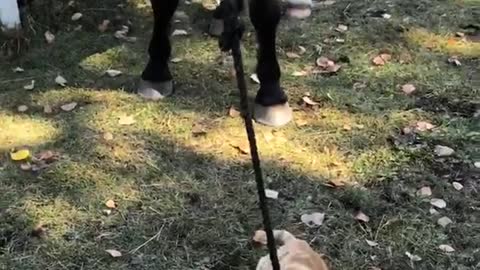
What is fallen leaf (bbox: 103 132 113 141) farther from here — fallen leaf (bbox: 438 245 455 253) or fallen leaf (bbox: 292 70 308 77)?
fallen leaf (bbox: 438 245 455 253)

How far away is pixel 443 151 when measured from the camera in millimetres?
3121

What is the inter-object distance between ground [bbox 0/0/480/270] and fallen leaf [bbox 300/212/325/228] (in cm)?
2

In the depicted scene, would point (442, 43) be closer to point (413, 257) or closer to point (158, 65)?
point (158, 65)

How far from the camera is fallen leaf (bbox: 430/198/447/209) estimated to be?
9.32 ft

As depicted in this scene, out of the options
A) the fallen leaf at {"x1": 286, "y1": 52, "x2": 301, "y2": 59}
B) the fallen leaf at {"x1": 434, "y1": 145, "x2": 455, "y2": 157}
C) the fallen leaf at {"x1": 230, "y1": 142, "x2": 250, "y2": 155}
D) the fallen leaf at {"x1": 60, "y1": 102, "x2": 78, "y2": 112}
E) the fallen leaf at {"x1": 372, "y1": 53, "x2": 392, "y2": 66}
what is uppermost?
the fallen leaf at {"x1": 434, "y1": 145, "x2": 455, "y2": 157}

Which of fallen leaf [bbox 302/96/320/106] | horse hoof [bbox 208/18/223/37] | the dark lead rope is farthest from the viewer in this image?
horse hoof [bbox 208/18/223/37]

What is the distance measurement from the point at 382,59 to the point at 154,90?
3.48 feet

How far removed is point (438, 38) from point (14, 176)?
210 cm

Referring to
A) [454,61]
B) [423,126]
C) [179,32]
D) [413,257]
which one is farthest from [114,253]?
[454,61]

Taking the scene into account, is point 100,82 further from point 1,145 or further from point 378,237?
point 378,237

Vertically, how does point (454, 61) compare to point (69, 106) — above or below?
above

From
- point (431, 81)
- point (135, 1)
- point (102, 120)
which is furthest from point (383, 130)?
point (135, 1)

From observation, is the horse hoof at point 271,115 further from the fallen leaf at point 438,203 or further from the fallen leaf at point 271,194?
the fallen leaf at point 438,203

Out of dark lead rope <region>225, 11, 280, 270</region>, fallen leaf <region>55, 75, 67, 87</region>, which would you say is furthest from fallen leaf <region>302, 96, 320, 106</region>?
dark lead rope <region>225, 11, 280, 270</region>
